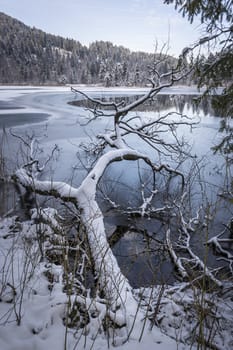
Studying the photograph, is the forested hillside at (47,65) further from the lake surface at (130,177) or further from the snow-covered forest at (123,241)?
the snow-covered forest at (123,241)

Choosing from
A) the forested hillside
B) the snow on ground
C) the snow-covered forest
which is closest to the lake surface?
the snow-covered forest

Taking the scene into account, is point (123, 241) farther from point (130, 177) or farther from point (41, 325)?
point (130, 177)

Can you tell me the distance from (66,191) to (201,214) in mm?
2987

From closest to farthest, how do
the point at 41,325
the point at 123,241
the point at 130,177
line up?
the point at 41,325, the point at 123,241, the point at 130,177

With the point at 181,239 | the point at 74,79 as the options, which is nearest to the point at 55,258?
the point at 181,239

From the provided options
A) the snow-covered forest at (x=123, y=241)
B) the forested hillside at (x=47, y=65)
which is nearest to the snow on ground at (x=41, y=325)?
the snow-covered forest at (x=123, y=241)

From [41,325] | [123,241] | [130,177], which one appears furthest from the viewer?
[130,177]

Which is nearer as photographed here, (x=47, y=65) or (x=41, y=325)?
(x=41, y=325)

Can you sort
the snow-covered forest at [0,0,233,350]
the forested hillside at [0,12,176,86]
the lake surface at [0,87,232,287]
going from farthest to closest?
1. the forested hillside at [0,12,176,86]
2. the lake surface at [0,87,232,287]
3. the snow-covered forest at [0,0,233,350]

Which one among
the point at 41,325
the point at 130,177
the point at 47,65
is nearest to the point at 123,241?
the point at 41,325

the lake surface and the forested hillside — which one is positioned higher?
the forested hillside

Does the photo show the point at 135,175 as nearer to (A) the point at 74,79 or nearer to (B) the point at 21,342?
(B) the point at 21,342

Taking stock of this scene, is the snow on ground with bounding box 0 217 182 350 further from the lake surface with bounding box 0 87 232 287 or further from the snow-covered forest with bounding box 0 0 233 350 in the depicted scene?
the lake surface with bounding box 0 87 232 287

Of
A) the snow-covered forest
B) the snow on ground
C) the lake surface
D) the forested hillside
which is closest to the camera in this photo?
the snow on ground
